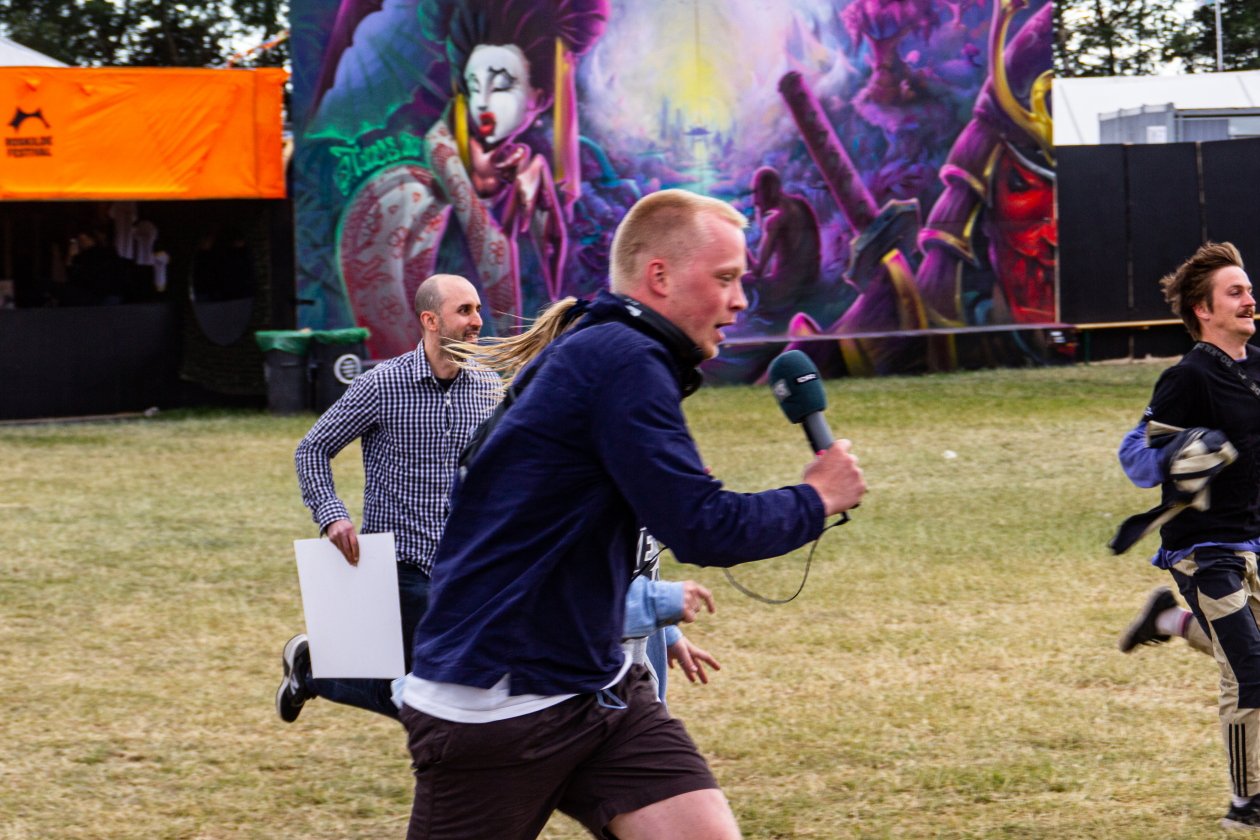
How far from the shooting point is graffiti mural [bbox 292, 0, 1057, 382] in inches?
799

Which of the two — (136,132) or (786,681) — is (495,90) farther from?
(786,681)

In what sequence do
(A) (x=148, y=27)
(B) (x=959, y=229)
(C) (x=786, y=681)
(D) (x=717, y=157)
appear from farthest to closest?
(A) (x=148, y=27) < (B) (x=959, y=229) < (D) (x=717, y=157) < (C) (x=786, y=681)

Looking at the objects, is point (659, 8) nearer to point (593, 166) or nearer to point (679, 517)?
point (593, 166)

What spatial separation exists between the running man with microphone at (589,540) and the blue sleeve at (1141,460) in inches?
93.2

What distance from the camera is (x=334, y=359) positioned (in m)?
19.0

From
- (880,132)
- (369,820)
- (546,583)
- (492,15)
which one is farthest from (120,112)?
(546,583)

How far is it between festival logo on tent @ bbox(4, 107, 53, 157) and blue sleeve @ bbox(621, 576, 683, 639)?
52.9 feet

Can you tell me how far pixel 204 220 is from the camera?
21.0m

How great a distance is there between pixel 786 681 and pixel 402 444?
98.7 inches

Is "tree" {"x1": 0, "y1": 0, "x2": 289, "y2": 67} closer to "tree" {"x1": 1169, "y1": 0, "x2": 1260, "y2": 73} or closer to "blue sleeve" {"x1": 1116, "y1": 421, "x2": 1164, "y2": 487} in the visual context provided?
"tree" {"x1": 1169, "y1": 0, "x2": 1260, "y2": 73}

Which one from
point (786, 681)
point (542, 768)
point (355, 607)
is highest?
point (542, 768)

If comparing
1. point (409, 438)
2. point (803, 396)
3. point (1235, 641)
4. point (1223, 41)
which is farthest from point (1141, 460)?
point (1223, 41)

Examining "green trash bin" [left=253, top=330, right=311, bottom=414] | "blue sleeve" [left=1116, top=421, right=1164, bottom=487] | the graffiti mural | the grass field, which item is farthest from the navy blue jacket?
the graffiti mural

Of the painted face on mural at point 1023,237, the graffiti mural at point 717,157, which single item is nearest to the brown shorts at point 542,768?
the graffiti mural at point 717,157
